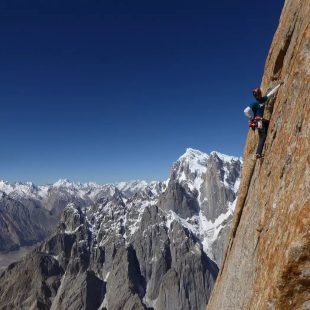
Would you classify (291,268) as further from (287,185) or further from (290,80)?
(290,80)

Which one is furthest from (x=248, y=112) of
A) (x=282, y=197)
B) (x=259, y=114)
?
(x=282, y=197)

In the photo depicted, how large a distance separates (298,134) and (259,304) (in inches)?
233

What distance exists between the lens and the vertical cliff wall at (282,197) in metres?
10.6

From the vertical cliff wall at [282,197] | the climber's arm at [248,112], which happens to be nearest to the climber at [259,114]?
the climber's arm at [248,112]

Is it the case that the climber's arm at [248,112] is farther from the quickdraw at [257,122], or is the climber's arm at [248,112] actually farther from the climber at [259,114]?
the quickdraw at [257,122]

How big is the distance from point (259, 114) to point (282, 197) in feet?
24.5

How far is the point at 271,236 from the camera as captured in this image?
13.3m

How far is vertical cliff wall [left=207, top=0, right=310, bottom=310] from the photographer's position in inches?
417

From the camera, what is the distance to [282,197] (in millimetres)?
13078

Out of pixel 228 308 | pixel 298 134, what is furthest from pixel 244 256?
pixel 298 134

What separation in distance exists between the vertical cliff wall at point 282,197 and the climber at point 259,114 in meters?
0.45

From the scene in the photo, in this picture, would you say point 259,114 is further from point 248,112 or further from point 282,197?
point 282,197

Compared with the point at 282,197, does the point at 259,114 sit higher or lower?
higher

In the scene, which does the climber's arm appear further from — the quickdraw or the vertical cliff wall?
the vertical cliff wall
